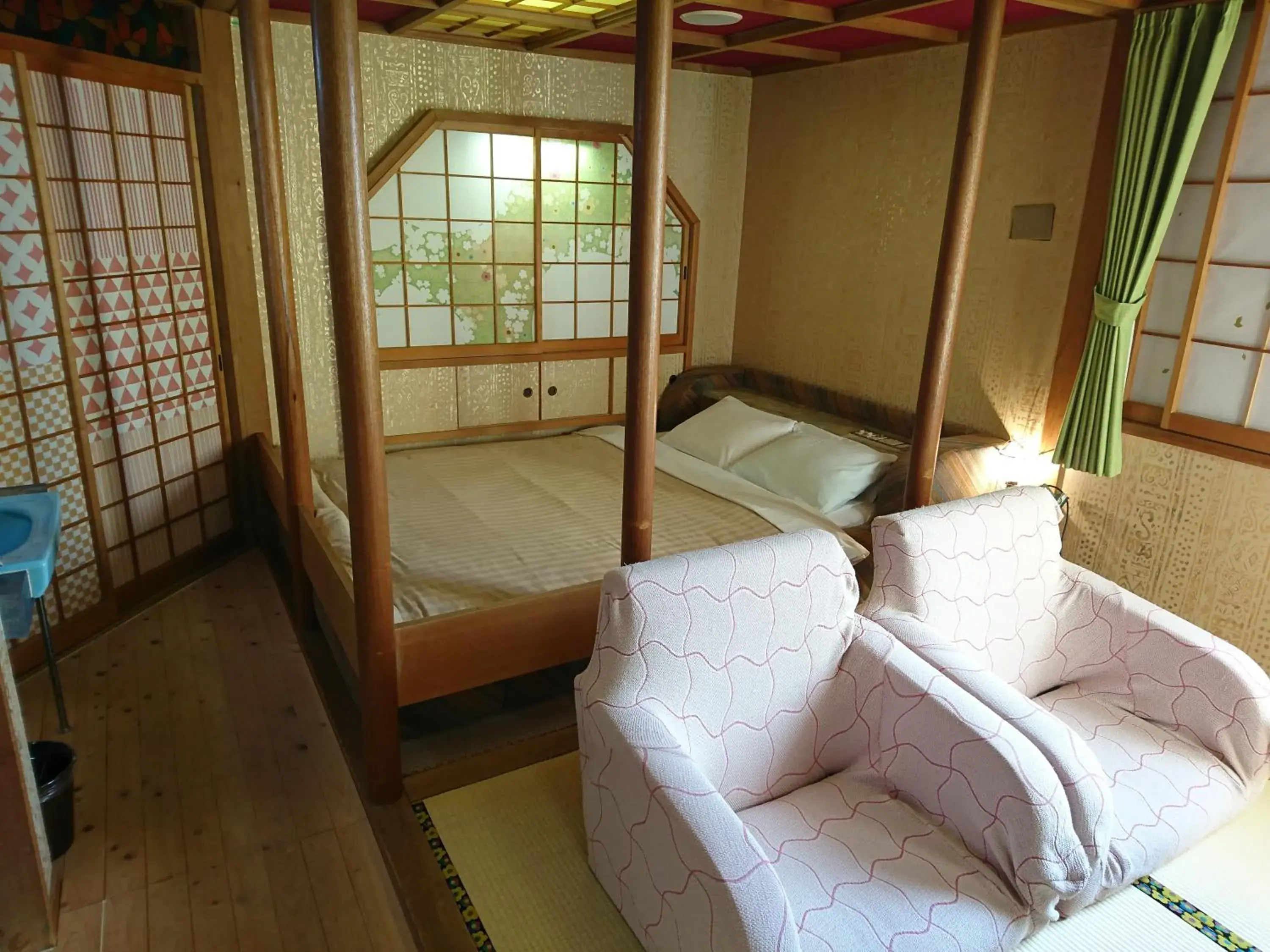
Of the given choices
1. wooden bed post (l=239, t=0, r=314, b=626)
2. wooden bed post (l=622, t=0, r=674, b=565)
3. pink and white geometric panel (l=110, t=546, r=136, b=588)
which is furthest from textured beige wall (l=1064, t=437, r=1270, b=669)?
pink and white geometric panel (l=110, t=546, r=136, b=588)

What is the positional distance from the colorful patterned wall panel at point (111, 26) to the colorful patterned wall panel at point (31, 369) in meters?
0.22

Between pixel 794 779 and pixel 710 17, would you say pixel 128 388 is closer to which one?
pixel 710 17

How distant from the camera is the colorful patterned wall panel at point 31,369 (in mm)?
2617

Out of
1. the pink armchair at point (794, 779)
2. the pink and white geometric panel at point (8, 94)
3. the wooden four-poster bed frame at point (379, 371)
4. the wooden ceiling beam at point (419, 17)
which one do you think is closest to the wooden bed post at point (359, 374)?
the wooden four-poster bed frame at point (379, 371)

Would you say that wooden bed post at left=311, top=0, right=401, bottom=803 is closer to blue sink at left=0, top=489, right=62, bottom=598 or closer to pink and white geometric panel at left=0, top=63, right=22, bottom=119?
blue sink at left=0, top=489, right=62, bottom=598

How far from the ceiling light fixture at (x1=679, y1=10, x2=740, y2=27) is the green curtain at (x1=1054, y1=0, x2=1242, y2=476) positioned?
4.41 ft

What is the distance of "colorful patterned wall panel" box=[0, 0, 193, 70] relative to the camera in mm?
2682

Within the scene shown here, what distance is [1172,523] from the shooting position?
9.66ft

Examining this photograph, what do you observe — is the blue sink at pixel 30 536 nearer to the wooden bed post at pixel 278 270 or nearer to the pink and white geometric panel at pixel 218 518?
the wooden bed post at pixel 278 270

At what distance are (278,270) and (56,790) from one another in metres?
1.64

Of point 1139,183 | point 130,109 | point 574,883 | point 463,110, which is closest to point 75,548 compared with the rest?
point 130,109

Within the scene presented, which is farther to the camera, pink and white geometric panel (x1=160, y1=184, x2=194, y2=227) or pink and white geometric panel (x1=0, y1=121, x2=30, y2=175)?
pink and white geometric panel (x1=160, y1=184, x2=194, y2=227)

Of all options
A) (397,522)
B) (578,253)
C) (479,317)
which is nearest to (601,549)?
(397,522)

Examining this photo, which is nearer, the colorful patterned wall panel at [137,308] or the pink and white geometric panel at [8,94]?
the pink and white geometric panel at [8,94]
